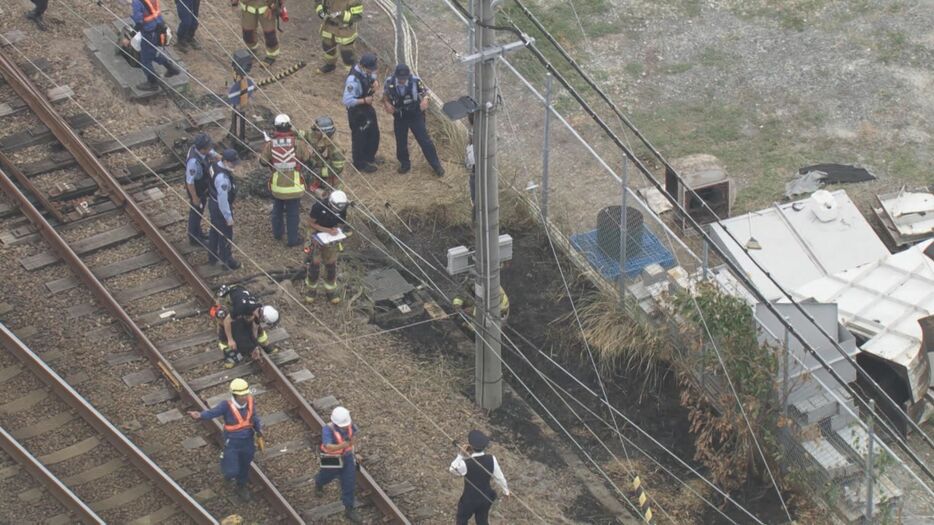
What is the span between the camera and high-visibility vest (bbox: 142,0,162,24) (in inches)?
768

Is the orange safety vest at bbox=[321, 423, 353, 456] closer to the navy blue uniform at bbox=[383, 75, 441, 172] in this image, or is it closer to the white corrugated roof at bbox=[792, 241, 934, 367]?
the navy blue uniform at bbox=[383, 75, 441, 172]

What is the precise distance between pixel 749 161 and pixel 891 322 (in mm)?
4191

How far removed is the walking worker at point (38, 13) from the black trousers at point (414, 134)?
18.0 feet

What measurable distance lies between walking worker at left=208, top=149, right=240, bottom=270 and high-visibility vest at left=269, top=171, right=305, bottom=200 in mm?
532

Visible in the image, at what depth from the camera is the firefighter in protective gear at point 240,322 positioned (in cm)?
1557

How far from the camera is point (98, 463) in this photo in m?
14.8

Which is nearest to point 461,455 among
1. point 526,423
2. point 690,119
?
point 526,423

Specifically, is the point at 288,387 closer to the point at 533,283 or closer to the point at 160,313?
the point at 160,313

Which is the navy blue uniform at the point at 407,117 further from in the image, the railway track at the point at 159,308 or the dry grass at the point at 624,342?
the dry grass at the point at 624,342

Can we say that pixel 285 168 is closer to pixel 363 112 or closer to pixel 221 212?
pixel 221 212

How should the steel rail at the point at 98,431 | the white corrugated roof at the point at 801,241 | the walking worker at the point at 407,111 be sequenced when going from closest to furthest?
the steel rail at the point at 98,431, the white corrugated roof at the point at 801,241, the walking worker at the point at 407,111

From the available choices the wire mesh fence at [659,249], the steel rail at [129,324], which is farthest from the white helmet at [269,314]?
the wire mesh fence at [659,249]

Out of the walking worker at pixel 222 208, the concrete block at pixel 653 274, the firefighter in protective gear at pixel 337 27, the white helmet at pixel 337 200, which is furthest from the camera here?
the firefighter in protective gear at pixel 337 27

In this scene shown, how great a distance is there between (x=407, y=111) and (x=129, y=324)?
184 inches
